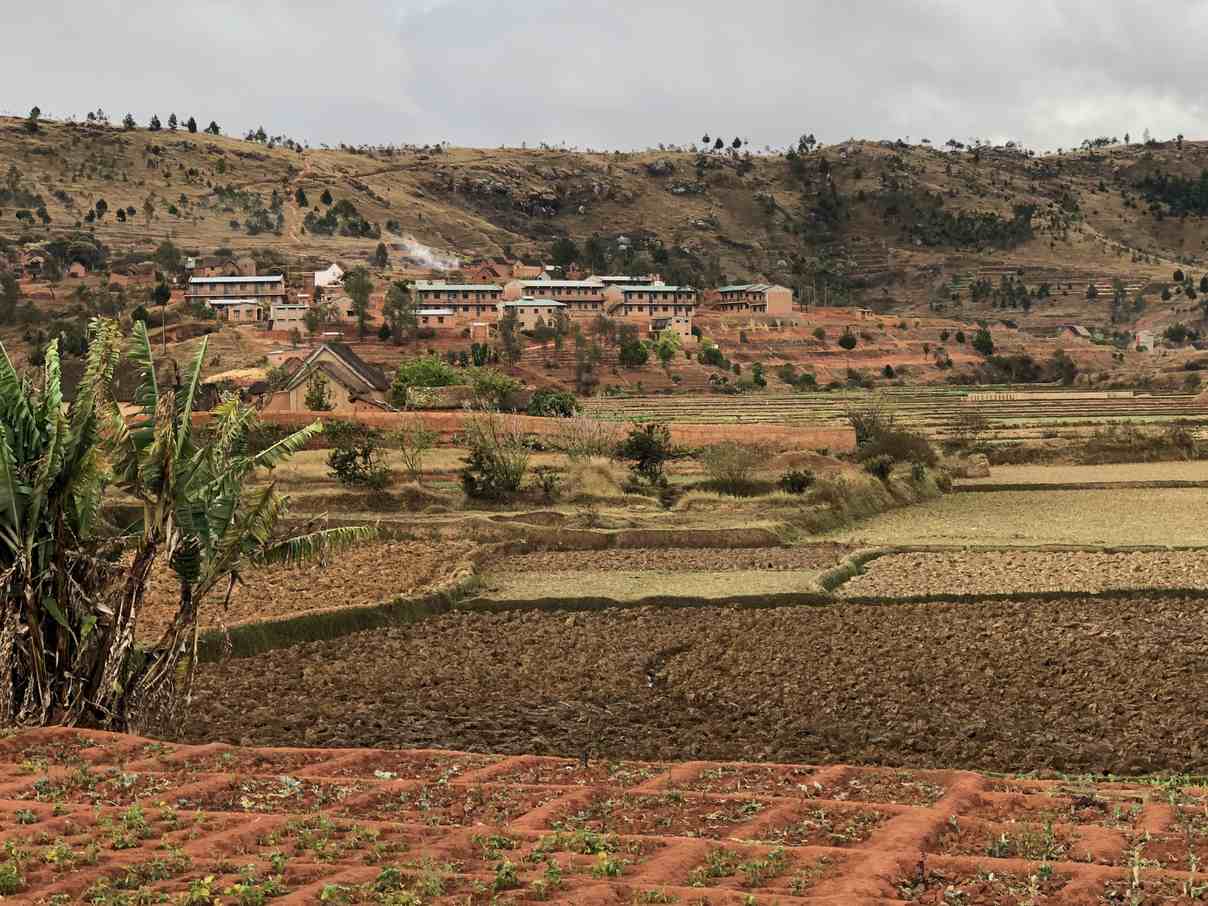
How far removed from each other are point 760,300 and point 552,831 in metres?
98.6

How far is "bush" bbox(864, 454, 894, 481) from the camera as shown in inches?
1594

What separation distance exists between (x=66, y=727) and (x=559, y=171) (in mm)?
164622

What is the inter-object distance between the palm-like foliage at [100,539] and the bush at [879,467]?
27.4 meters

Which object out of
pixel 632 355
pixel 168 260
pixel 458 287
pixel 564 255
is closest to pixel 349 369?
pixel 632 355

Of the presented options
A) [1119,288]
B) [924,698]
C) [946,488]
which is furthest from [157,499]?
[1119,288]

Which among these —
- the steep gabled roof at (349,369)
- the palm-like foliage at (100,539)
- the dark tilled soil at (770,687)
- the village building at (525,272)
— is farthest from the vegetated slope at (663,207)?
the palm-like foliage at (100,539)

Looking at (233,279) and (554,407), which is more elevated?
(233,279)

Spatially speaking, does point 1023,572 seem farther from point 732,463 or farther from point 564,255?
point 564,255

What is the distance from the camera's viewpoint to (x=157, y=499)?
14.6 metres

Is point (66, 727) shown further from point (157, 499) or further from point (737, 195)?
point (737, 195)

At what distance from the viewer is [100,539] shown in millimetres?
15289

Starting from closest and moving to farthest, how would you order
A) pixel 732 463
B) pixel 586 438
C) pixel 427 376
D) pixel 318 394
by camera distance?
pixel 732 463 → pixel 586 438 → pixel 318 394 → pixel 427 376

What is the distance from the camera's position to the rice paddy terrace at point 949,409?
184 ft

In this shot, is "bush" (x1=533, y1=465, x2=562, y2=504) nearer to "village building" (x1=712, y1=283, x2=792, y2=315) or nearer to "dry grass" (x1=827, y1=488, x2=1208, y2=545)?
"dry grass" (x1=827, y1=488, x2=1208, y2=545)
